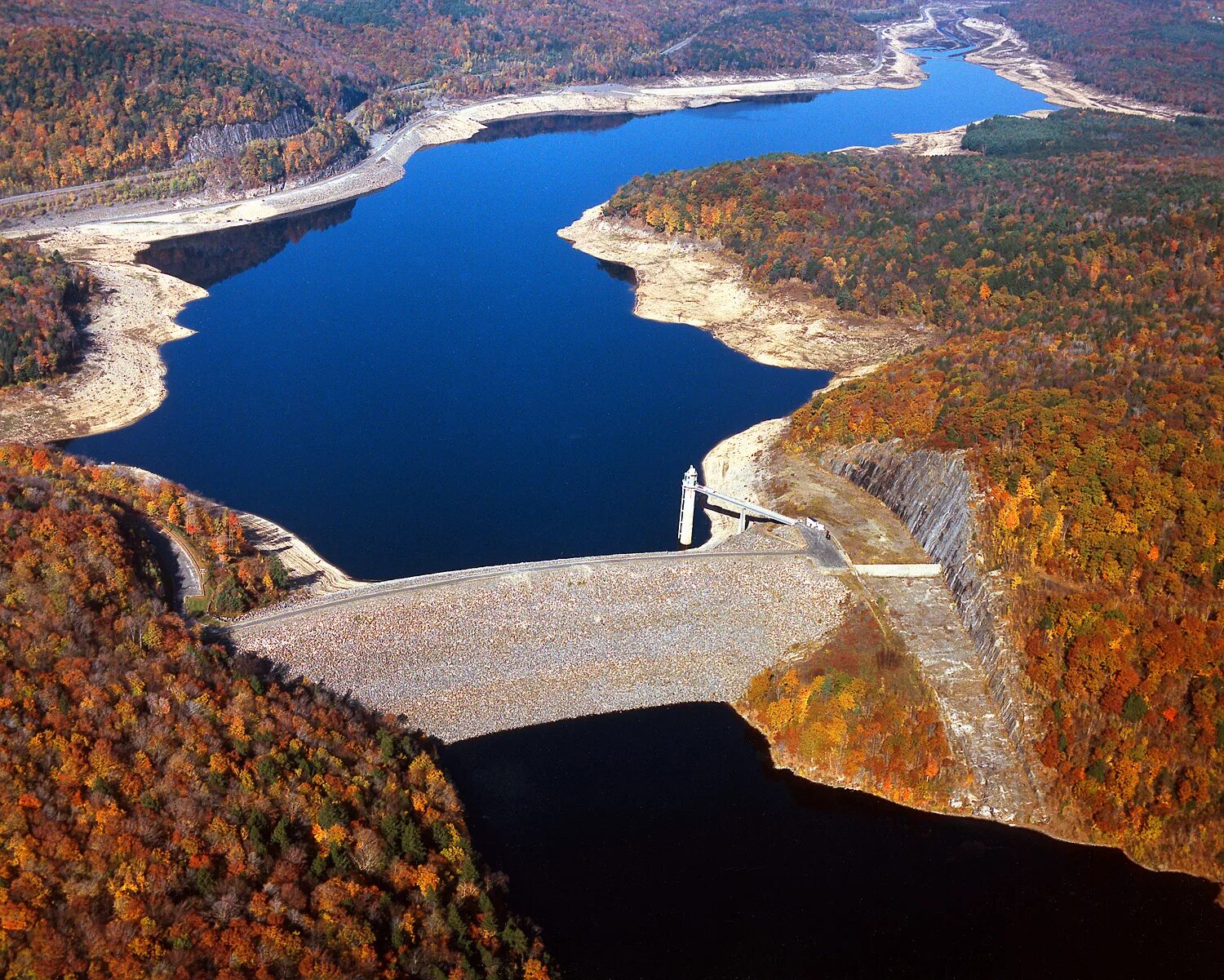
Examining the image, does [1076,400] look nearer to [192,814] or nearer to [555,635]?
[555,635]

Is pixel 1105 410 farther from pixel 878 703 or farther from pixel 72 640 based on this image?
pixel 72 640

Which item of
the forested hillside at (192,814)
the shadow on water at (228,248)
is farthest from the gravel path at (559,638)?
the shadow on water at (228,248)

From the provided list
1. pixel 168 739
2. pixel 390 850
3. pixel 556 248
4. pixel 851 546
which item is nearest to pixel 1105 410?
pixel 851 546

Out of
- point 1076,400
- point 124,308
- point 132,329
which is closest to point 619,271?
point 132,329

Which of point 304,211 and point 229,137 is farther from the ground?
point 229,137

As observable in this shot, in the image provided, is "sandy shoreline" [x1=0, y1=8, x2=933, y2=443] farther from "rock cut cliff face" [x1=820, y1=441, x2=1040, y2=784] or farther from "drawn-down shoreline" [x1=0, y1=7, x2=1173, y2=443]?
"rock cut cliff face" [x1=820, y1=441, x2=1040, y2=784]

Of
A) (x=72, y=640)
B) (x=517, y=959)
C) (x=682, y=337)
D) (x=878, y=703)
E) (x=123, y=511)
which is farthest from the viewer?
(x=682, y=337)
